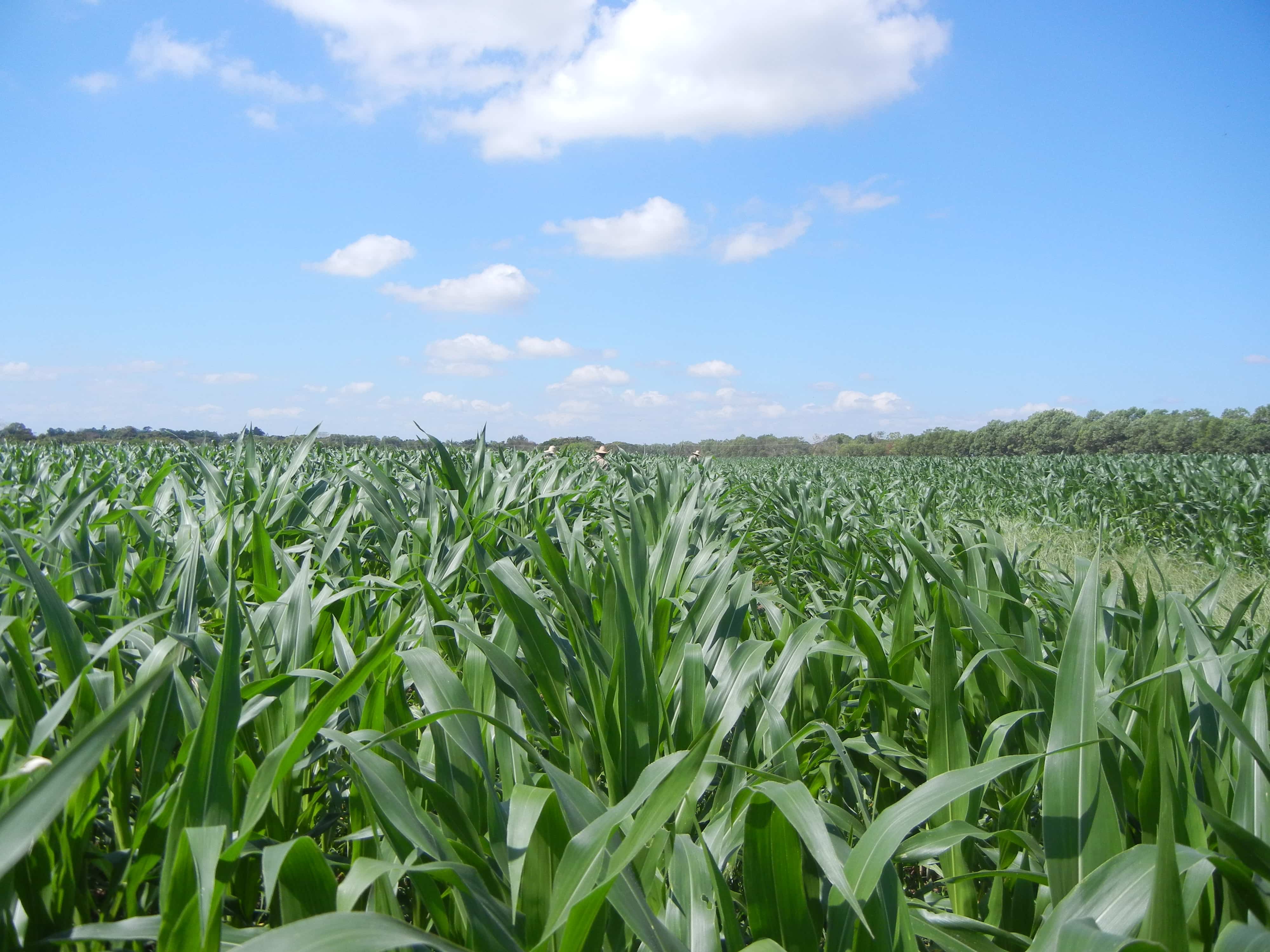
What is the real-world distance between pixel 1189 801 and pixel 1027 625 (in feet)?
2.08

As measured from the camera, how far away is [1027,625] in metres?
1.68

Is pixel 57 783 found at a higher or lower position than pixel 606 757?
higher

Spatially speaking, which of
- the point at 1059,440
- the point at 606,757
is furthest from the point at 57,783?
the point at 1059,440

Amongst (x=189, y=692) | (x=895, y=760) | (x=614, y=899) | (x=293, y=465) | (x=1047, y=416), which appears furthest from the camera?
(x=1047, y=416)

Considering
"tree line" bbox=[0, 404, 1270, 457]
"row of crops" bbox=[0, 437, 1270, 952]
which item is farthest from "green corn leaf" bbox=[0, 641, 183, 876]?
"tree line" bbox=[0, 404, 1270, 457]

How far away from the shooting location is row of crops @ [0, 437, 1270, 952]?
830mm

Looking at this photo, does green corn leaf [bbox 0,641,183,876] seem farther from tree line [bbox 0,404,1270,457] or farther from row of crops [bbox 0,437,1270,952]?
tree line [bbox 0,404,1270,457]

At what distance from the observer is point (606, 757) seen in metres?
1.32

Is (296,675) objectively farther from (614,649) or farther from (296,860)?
(614,649)

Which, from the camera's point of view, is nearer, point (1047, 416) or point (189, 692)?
point (189, 692)

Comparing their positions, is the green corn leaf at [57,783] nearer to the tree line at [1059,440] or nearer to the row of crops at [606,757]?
the row of crops at [606,757]

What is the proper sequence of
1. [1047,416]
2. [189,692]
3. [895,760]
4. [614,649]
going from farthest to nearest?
[1047,416], [895,760], [614,649], [189,692]

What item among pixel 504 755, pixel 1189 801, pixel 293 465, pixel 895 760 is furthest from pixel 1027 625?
pixel 293 465

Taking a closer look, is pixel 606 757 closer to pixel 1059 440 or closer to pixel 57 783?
pixel 57 783
